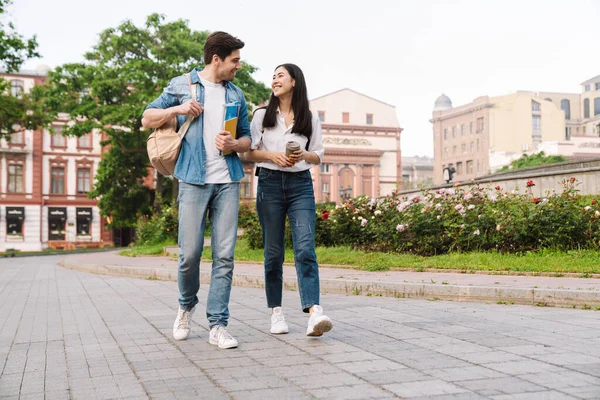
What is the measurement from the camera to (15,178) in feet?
168

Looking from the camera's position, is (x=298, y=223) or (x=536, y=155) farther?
(x=536, y=155)

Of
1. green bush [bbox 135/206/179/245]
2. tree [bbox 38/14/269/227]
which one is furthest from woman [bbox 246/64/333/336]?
tree [bbox 38/14/269/227]

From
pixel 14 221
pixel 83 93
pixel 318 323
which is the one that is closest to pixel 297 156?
pixel 318 323

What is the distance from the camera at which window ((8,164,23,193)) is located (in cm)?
5109

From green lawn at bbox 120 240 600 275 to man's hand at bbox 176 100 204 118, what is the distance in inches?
229

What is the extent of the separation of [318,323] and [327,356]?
567 millimetres

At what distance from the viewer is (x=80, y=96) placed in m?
33.8

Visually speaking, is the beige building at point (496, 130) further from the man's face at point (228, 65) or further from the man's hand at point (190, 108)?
the man's hand at point (190, 108)

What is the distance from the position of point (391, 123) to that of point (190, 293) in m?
82.4

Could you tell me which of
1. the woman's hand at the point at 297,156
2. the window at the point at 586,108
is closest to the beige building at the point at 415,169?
the window at the point at 586,108

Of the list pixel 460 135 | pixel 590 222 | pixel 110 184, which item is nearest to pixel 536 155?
pixel 460 135

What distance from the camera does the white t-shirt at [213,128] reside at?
499cm

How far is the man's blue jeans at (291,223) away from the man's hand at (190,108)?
2.45 feet

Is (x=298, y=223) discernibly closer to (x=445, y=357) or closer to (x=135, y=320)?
(x=445, y=357)
